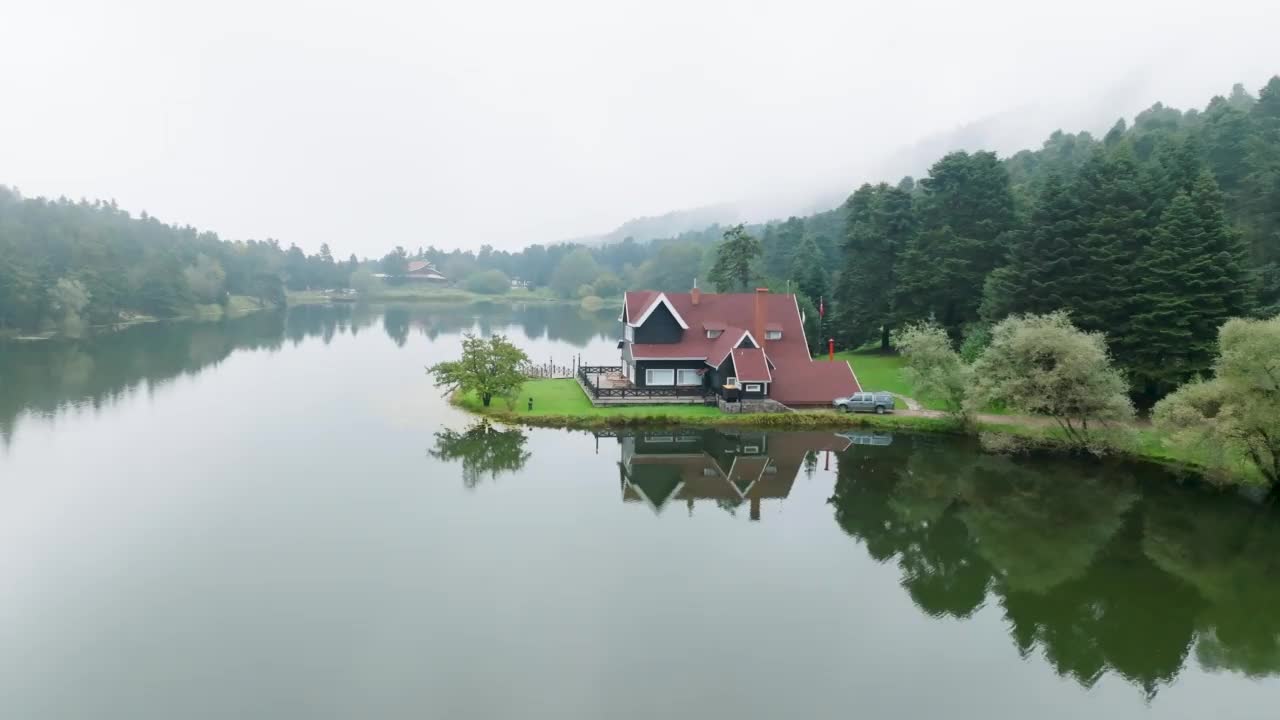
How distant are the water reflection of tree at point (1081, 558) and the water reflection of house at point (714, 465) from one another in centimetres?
261

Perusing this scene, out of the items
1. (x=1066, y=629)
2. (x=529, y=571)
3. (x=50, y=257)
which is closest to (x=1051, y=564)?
(x=1066, y=629)

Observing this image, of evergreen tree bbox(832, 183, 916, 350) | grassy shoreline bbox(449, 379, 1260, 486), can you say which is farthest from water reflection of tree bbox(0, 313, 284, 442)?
evergreen tree bbox(832, 183, 916, 350)

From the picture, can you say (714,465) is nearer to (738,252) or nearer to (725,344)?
(725,344)

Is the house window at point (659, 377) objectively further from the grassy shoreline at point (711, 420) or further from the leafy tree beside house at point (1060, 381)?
the leafy tree beside house at point (1060, 381)

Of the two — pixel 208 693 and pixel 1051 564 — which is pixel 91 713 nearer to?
pixel 208 693

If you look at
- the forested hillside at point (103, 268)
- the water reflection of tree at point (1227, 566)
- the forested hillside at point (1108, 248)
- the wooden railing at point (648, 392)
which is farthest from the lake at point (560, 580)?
Answer: the forested hillside at point (103, 268)

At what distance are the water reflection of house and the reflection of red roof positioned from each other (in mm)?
3446

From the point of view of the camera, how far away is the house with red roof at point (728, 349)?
40469 mm

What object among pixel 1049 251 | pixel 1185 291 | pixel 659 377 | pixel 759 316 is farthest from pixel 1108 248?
pixel 659 377

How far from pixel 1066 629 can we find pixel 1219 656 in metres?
2.87

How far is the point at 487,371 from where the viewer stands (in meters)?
39.5

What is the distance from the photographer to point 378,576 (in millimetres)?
19719

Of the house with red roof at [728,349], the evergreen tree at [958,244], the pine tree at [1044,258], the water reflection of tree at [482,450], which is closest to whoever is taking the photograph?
the water reflection of tree at [482,450]

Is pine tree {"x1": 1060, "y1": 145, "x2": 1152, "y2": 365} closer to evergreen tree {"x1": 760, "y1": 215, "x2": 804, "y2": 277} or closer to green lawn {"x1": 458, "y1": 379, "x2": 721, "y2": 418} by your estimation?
green lawn {"x1": 458, "y1": 379, "x2": 721, "y2": 418}
